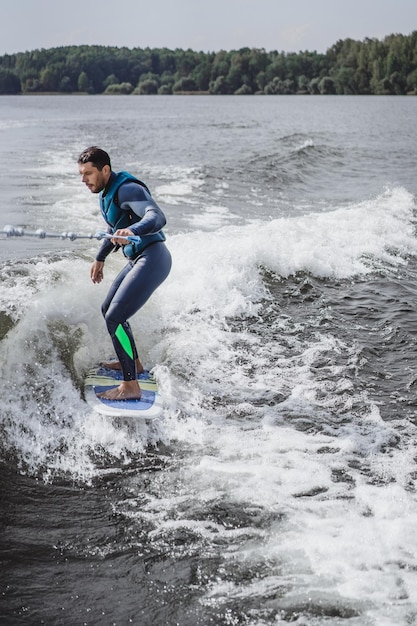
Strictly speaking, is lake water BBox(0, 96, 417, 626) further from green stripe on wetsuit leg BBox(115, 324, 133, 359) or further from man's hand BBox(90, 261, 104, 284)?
man's hand BBox(90, 261, 104, 284)

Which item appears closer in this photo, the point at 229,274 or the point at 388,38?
the point at 229,274

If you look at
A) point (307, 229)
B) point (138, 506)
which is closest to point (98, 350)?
point (138, 506)

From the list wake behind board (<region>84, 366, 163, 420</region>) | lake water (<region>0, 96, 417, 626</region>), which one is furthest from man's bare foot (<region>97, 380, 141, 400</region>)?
lake water (<region>0, 96, 417, 626</region>)

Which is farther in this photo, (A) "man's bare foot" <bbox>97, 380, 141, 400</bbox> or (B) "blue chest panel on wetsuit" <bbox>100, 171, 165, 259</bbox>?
(A) "man's bare foot" <bbox>97, 380, 141, 400</bbox>

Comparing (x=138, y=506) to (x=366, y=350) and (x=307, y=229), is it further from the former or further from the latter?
(x=307, y=229)

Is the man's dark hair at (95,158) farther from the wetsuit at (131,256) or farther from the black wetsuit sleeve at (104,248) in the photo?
the black wetsuit sleeve at (104,248)

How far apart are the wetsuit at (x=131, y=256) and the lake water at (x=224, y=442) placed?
731mm

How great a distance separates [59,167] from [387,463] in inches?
730

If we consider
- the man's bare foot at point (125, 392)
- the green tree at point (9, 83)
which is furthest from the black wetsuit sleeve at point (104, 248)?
the green tree at point (9, 83)

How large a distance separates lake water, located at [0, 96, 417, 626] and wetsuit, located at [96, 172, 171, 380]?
2.40 ft

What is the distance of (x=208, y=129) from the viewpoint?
42.7m

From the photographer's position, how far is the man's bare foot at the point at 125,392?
6.02m

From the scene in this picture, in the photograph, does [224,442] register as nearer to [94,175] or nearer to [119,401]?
[119,401]

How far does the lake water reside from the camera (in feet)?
12.6
